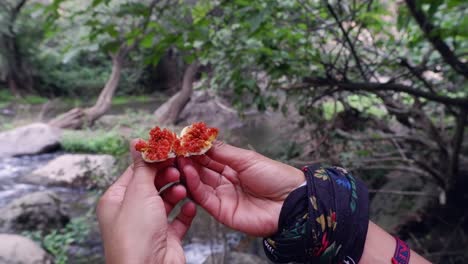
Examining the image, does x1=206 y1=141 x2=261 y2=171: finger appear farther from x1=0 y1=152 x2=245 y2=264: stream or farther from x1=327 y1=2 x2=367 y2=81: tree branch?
x1=0 y1=152 x2=245 y2=264: stream

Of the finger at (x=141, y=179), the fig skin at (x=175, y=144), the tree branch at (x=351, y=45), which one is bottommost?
the finger at (x=141, y=179)

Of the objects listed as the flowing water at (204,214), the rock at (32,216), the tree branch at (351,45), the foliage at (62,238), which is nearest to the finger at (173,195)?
the tree branch at (351,45)

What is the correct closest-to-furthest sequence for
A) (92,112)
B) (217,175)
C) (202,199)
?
(202,199) → (217,175) → (92,112)

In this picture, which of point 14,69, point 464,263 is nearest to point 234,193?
point 464,263

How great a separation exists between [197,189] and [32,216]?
3.75 m

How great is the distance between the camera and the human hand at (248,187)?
133 cm

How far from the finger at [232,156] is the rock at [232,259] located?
197cm

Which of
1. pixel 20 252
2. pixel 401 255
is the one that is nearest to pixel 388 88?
pixel 401 255

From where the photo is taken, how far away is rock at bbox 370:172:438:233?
10.7ft

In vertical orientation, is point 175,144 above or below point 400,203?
above

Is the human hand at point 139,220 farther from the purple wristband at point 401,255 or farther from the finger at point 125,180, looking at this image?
the purple wristband at point 401,255

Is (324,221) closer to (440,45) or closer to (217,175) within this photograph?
(217,175)

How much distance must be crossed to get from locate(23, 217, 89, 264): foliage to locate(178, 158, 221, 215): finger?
2.79m

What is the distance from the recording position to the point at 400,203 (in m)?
3.46
